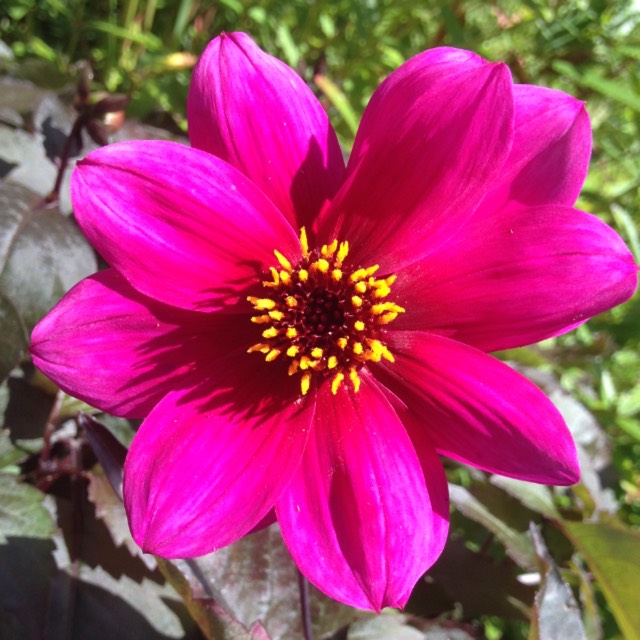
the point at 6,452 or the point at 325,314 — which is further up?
the point at 325,314

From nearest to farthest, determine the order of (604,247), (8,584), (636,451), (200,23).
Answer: (604,247) < (8,584) < (636,451) < (200,23)

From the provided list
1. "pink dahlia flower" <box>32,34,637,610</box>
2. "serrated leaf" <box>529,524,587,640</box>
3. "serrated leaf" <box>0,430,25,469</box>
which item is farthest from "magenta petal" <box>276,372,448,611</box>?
"serrated leaf" <box>0,430,25,469</box>

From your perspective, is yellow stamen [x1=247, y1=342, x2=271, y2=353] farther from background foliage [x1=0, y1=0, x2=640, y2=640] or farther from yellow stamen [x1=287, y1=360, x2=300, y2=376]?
background foliage [x1=0, y1=0, x2=640, y2=640]

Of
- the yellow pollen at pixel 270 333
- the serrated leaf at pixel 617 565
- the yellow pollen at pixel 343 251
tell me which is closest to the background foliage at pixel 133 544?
the serrated leaf at pixel 617 565

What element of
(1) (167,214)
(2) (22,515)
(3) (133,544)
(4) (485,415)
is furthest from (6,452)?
(4) (485,415)

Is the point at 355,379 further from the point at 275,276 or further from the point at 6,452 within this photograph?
the point at 6,452

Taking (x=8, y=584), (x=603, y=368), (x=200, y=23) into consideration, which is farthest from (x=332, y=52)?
(x=8, y=584)

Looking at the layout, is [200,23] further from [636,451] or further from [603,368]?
[636,451]
